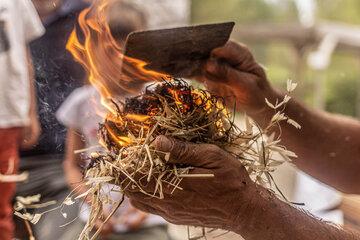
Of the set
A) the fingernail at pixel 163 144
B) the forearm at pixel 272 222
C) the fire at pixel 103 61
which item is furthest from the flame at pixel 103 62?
the forearm at pixel 272 222

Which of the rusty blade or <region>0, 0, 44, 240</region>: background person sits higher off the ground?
the rusty blade

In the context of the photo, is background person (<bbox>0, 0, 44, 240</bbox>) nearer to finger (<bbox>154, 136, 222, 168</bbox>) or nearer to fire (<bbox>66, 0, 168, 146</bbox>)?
fire (<bbox>66, 0, 168, 146</bbox>)

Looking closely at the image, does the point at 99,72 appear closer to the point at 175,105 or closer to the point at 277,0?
the point at 175,105

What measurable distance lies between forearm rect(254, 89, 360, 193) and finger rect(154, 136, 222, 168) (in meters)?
1.18

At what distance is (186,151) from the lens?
5.65 feet

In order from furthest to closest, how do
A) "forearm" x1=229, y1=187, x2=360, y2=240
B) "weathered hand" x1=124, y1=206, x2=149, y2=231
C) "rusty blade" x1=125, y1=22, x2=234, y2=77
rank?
"weathered hand" x1=124, y1=206, x2=149, y2=231 < "rusty blade" x1=125, y1=22, x2=234, y2=77 < "forearm" x1=229, y1=187, x2=360, y2=240

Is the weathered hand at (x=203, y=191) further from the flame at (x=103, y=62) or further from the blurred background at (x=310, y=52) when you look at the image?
the blurred background at (x=310, y=52)

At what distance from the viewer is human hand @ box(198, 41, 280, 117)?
253 centimetres

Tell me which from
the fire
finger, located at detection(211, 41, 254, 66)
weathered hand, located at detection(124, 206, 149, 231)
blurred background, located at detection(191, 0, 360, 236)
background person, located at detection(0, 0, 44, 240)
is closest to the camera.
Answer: the fire

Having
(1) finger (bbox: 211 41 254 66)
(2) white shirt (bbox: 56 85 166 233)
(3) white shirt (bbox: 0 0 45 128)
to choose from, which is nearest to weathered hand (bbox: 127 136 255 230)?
(2) white shirt (bbox: 56 85 166 233)

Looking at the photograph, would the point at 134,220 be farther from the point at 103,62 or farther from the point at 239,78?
the point at 103,62

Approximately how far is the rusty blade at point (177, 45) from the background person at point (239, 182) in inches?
5.6

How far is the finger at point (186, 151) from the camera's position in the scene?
1.72 meters

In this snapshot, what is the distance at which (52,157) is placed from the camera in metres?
2.60
